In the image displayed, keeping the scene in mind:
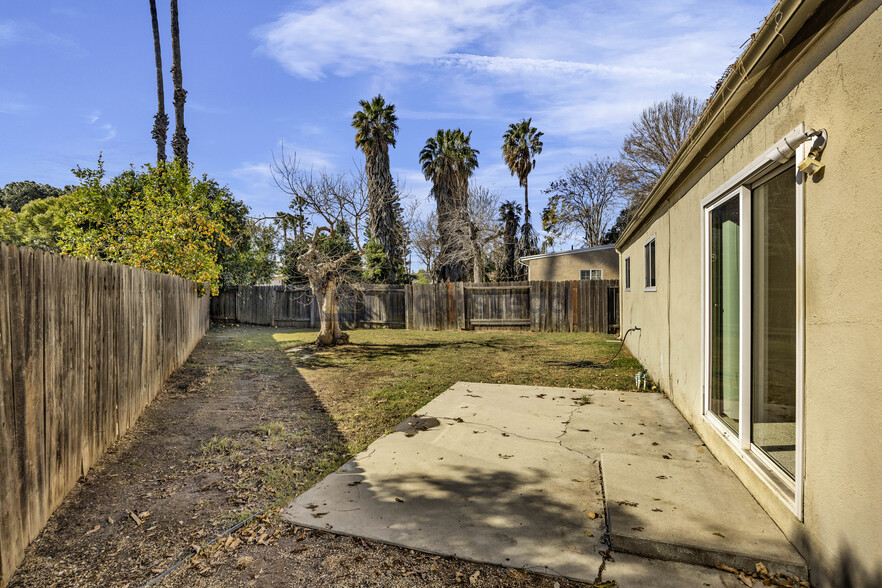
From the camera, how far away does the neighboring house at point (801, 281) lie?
1.69 meters

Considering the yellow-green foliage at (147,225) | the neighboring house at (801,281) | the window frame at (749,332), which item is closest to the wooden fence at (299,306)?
the yellow-green foliage at (147,225)

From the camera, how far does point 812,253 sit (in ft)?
6.72

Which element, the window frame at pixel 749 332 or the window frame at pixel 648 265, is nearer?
the window frame at pixel 749 332

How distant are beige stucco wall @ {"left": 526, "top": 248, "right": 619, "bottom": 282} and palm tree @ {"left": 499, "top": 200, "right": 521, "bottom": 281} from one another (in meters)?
6.73

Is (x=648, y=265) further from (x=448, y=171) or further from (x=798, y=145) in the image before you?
(x=448, y=171)

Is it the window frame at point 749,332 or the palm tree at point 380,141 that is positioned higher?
the palm tree at point 380,141

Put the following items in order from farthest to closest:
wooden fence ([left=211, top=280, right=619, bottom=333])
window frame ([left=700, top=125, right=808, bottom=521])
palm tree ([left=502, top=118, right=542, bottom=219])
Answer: palm tree ([left=502, top=118, right=542, bottom=219])
wooden fence ([left=211, top=280, right=619, bottom=333])
window frame ([left=700, top=125, right=808, bottom=521])

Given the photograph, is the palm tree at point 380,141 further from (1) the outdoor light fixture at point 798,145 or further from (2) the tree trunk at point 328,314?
(1) the outdoor light fixture at point 798,145

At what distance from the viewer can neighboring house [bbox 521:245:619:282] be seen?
19.4 meters

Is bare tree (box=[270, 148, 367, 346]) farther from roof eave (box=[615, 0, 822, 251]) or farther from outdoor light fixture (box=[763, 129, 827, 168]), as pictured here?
outdoor light fixture (box=[763, 129, 827, 168])

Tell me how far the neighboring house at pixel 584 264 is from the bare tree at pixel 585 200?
11732 millimetres

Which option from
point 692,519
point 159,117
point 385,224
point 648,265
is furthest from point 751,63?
point 385,224

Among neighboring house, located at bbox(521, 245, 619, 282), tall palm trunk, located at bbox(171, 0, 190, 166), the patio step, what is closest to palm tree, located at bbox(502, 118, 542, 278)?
neighboring house, located at bbox(521, 245, 619, 282)

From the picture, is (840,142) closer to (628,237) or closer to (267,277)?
(628,237)
